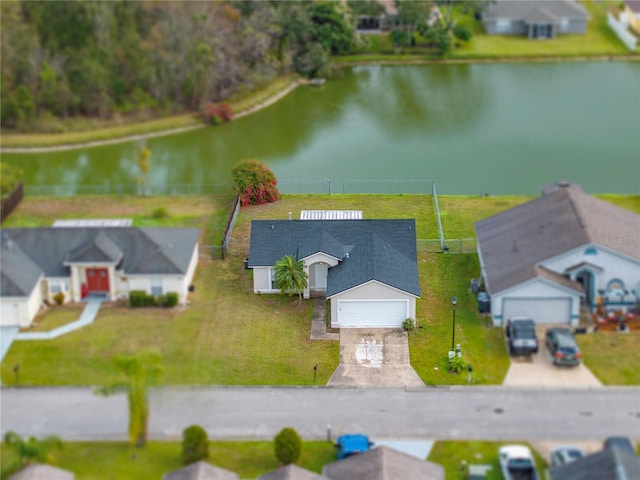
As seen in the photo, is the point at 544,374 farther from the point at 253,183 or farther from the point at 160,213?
the point at 253,183

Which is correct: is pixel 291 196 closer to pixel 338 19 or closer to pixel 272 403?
pixel 272 403

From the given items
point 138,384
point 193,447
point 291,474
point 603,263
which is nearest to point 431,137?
point 603,263

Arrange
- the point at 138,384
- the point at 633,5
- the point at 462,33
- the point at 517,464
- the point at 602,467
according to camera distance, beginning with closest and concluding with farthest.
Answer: the point at 602,467 → the point at 517,464 → the point at 138,384 → the point at 462,33 → the point at 633,5

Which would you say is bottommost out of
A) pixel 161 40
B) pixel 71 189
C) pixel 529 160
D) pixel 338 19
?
pixel 71 189

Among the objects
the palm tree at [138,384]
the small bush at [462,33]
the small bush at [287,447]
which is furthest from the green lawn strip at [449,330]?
the small bush at [462,33]

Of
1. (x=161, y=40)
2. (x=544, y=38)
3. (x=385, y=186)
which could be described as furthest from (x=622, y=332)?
(x=544, y=38)

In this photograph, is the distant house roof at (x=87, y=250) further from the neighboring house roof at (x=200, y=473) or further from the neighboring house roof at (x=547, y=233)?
the neighboring house roof at (x=547, y=233)

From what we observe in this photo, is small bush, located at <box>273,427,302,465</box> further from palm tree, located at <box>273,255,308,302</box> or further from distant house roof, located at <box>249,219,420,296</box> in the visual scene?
palm tree, located at <box>273,255,308,302</box>
